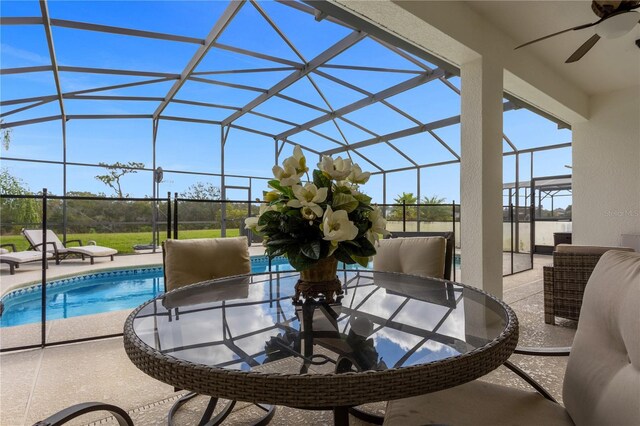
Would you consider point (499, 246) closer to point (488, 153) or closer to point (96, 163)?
point (488, 153)

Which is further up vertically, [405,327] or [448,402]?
[405,327]

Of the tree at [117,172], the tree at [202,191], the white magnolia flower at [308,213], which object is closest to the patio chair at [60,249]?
the tree at [117,172]

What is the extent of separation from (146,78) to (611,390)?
23.1 feet

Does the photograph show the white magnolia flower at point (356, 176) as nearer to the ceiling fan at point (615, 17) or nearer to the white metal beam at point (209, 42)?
the ceiling fan at point (615, 17)

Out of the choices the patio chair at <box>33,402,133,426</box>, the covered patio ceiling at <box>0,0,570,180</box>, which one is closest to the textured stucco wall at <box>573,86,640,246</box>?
the covered patio ceiling at <box>0,0,570,180</box>

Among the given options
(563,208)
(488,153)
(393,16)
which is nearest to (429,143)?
(563,208)

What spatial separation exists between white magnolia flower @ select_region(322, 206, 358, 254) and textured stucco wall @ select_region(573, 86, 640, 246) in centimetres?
599

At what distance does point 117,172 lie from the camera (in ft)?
28.3

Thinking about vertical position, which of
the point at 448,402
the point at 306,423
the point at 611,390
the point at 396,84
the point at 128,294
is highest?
the point at 396,84

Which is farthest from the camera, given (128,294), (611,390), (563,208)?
(563,208)

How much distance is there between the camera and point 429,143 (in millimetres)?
7992

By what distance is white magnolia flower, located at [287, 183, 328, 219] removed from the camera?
1226mm

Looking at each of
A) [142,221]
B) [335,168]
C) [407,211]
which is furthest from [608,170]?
[142,221]

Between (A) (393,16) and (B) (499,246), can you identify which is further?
(B) (499,246)
